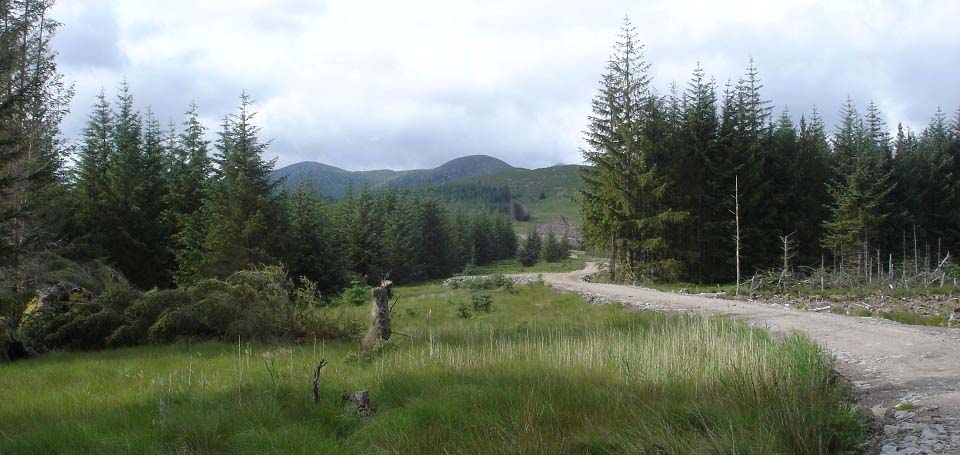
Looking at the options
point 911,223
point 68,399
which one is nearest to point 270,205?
point 68,399

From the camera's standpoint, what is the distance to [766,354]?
21.6 feet

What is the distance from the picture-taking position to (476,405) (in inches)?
233

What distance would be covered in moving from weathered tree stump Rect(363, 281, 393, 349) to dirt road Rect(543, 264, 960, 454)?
22.9 ft

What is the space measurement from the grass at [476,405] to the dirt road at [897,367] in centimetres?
42

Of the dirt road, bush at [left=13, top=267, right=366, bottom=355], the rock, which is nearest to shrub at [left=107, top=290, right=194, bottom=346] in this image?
bush at [left=13, top=267, right=366, bottom=355]

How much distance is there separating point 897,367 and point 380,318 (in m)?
8.43

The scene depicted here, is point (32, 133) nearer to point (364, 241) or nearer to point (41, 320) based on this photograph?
point (41, 320)

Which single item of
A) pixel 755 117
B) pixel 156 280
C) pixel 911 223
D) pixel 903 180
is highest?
pixel 755 117

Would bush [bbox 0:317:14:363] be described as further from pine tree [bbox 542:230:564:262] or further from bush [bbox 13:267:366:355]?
pine tree [bbox 542:230:564:262]

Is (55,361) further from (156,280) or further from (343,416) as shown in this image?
(156,280)

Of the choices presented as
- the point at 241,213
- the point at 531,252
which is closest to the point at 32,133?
the point at 241,213

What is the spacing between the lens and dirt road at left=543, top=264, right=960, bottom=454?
468 cm

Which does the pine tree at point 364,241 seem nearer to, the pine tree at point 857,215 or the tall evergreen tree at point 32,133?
the tall evergreen tree at point 32,133

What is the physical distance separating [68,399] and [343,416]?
392 centimetres
